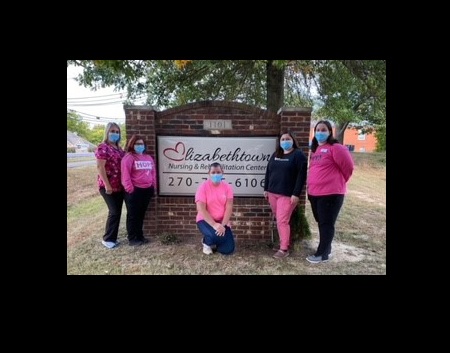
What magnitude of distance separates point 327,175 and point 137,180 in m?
2.53

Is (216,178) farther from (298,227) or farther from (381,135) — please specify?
(381,135)

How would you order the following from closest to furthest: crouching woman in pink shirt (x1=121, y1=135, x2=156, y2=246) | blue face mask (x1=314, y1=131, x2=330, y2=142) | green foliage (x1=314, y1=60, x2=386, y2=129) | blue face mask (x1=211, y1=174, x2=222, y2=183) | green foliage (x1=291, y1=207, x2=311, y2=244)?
blue face mask (x1=314, y1=131, x2=330, y2=142)
blue face mask (x1=211, y1=174, x2=222, y2=183)
crouching woman in pink shirt (x1=121, y1=135, x2=156, y2=246)
green foliage (x1=291, y1=207, x2=311, y2=244)
green foliage (x1=314, y1=60, x2=386, y2=129)

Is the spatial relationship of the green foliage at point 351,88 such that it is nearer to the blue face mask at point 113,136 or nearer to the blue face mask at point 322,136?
the blue face mask at point 322,136

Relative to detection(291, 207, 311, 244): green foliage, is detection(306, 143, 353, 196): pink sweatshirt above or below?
above

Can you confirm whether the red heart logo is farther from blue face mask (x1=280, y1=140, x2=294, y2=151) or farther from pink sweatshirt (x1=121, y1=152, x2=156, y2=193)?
blue face mask (x1=280, y1=140, x2=294, y2=151)

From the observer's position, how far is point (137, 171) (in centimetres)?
359

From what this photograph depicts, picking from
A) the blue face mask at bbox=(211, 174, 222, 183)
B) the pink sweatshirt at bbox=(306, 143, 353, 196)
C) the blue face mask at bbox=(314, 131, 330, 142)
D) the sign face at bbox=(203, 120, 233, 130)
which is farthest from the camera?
the sign face at bbox=(203, 120, 233, 130)

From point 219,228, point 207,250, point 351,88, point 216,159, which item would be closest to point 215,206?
point 219,228

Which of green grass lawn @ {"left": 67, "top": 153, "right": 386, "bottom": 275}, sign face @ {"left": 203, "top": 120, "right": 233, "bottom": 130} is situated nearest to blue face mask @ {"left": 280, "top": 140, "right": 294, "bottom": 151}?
sign face @ {"left": 203, "top": 120, "right": 233, "bottom": 130}

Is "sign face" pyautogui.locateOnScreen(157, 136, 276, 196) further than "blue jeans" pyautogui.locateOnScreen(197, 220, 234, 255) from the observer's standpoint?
Yes

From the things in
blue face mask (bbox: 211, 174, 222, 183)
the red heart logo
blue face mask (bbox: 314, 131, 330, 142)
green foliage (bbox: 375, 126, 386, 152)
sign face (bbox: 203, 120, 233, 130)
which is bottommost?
blue face mask (bbox: 211, 174, 222, 183)

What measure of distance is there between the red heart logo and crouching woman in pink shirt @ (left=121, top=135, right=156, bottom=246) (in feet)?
0.90

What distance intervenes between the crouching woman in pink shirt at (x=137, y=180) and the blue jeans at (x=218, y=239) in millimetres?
898

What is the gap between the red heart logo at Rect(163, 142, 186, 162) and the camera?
3.97 meters
